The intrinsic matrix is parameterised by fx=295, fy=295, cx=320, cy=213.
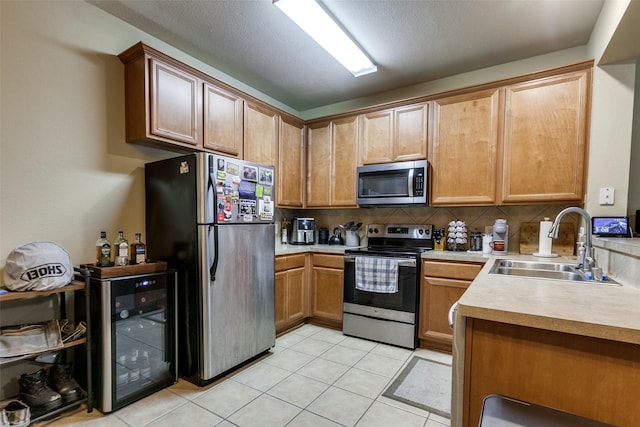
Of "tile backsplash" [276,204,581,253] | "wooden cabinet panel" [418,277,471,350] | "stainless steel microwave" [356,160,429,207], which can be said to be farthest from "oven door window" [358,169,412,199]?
"wooden cabinet panel" [418,277,471,350]

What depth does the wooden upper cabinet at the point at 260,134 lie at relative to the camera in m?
2.89

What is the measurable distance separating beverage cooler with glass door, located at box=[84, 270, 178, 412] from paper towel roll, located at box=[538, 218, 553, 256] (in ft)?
9.63

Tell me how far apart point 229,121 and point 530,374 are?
2.68m

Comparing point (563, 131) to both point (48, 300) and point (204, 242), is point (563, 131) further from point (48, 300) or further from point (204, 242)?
point (48, 300)

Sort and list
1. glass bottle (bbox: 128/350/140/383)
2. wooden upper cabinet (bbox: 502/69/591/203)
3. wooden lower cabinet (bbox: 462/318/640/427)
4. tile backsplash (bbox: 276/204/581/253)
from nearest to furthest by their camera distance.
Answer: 1. wooden lower cabinet (bbox: 462/318/640/427)
2. glass bottle (bbox: 128/350/140/383)
3. wooden upper cabinet (bbox: 502/69/591/203)
4. tile backsplash (bbox: 276/204/581/253)

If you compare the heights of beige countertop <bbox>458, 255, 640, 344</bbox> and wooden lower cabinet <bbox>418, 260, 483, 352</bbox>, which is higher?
beige countertop <bbox>458, 255, 640, 344</bbox>

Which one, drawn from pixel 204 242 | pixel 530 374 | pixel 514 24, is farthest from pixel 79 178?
pixel 514 24

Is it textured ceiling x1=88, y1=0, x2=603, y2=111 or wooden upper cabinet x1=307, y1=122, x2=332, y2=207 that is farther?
wooden upper cabinet x1=307, y1=122, x2=332, y2=207

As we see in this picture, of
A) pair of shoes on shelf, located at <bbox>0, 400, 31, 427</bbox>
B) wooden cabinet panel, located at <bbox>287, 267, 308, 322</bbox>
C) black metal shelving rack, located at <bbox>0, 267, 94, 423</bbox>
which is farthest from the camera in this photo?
wooden cabinet panel, located at <bbox>287, 267, 308, 322</bbox>

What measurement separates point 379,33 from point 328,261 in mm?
2135

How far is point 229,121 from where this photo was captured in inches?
106

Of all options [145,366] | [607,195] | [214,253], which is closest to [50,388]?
[145,366]

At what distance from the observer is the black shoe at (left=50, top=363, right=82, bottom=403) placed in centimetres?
175

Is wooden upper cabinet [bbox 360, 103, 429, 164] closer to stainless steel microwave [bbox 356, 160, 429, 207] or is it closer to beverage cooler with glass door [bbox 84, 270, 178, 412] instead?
stainless steel microwave [bbox 356, 160, 429, 207]
